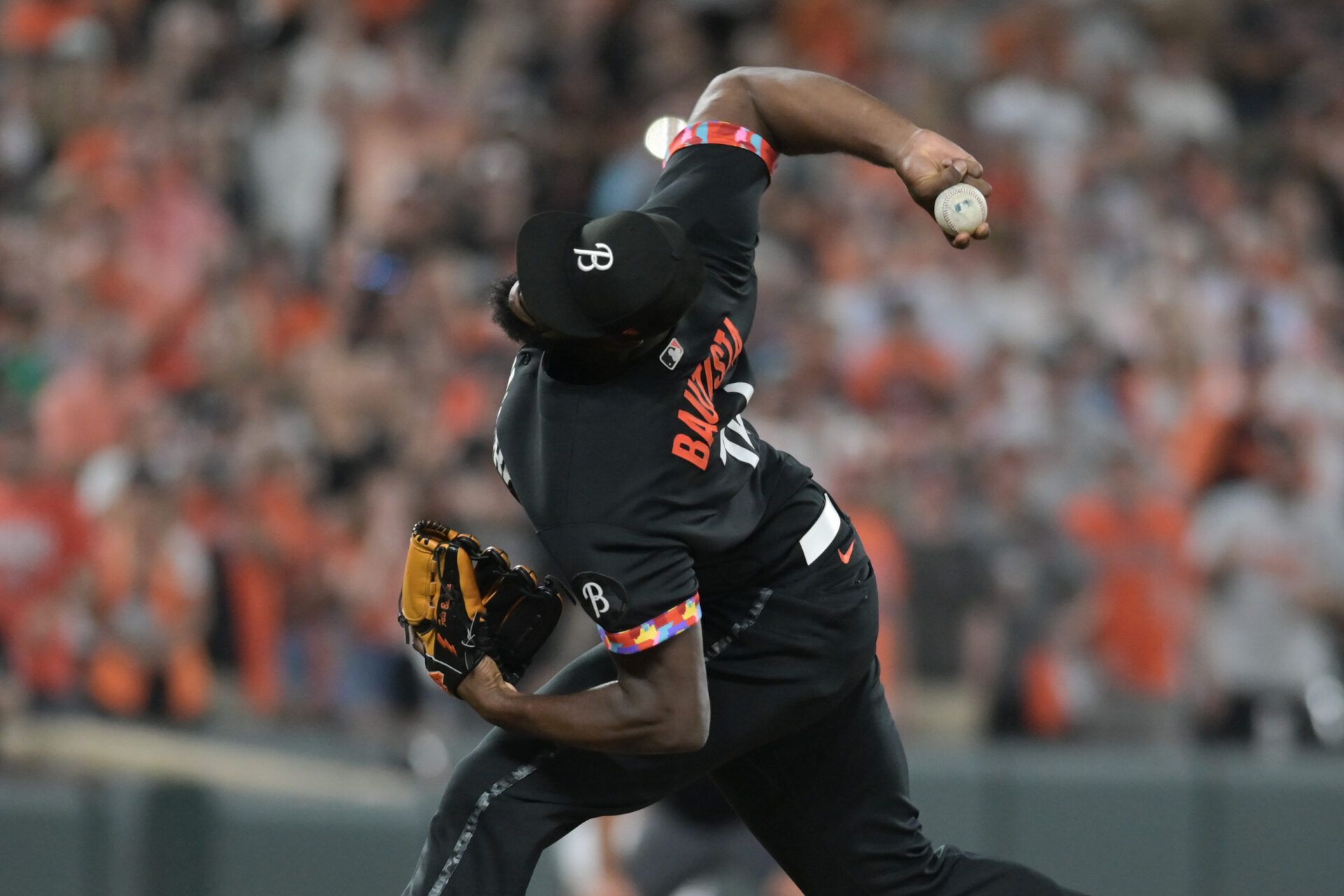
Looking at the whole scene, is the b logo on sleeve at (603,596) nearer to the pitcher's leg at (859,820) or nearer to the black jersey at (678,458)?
the black jersey at (678,458)

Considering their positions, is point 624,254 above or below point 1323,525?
above

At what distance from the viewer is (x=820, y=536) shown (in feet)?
12.9

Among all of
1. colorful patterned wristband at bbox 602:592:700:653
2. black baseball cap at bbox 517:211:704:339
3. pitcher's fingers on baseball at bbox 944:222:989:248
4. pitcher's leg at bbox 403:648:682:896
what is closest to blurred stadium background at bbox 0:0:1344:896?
pitcher's leg at bbox 403:648:682:896

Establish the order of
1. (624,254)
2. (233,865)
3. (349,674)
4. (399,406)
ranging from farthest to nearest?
1. (399,406)
2. (349,674)
3. (233,865)
4. (624,254)

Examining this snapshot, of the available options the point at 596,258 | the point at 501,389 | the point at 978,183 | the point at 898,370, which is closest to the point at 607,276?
the point at 596,258

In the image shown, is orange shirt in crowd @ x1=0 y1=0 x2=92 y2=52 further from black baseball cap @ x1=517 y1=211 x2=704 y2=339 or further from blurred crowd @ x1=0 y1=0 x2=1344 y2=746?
black baseball cap @ x1=517 y1=211 x2=704 y2=339

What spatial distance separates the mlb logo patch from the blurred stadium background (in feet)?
9.88

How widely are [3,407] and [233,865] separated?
2265 mm

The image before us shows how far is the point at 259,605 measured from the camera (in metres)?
7.71

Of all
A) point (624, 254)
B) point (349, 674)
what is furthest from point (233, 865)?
point (624, 254)

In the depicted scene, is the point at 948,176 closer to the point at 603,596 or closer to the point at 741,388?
the point at 741,388

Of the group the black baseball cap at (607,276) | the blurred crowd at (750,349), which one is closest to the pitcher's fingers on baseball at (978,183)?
the black baseball cap at (607,276)

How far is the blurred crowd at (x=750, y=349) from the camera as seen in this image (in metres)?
7.71

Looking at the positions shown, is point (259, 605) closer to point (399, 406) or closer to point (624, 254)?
point (399, 406)
